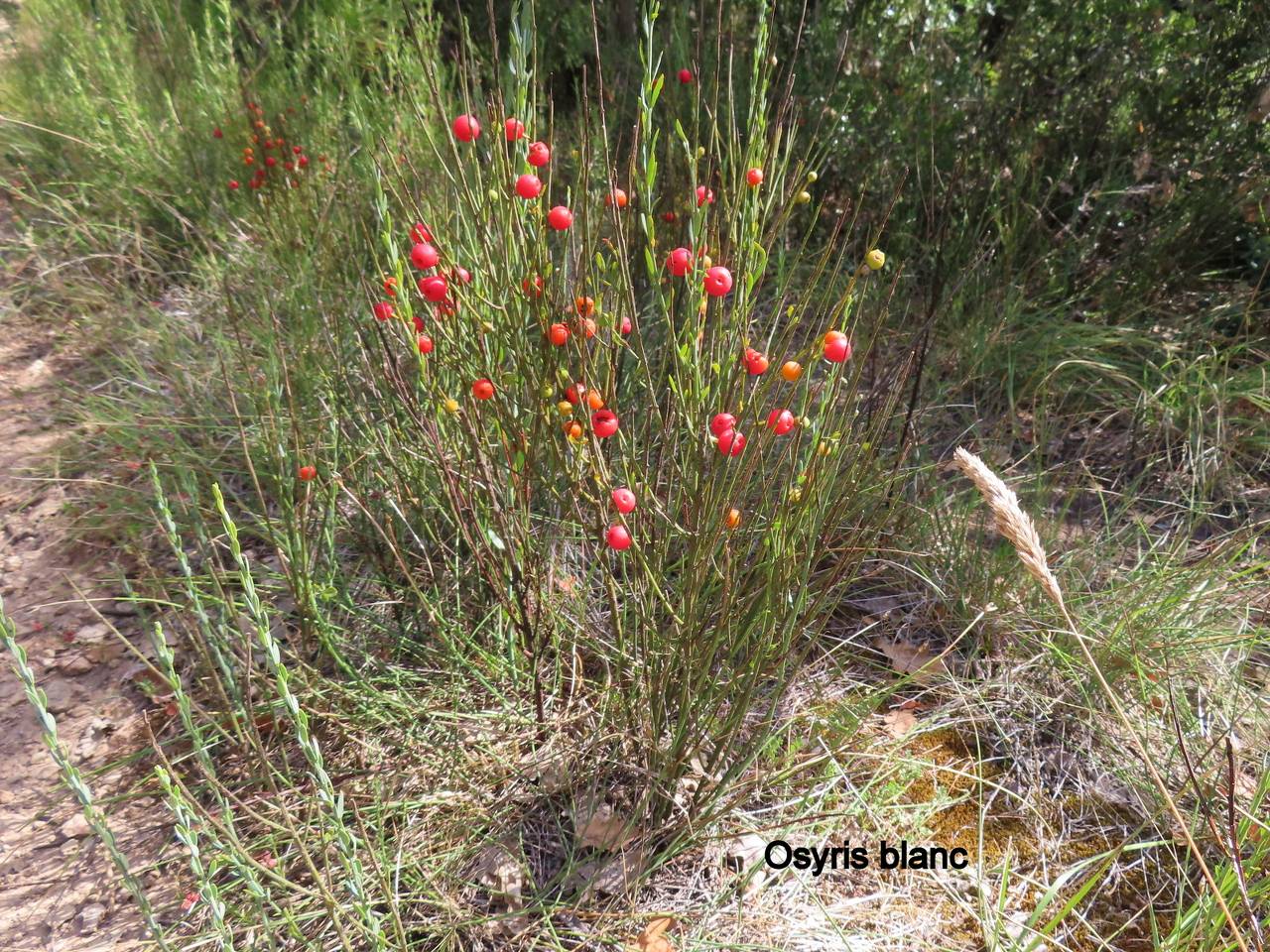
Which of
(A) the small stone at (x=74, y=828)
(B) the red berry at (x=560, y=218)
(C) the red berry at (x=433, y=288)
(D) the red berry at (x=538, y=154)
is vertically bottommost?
(A) the small stone at (x=74, y=828)

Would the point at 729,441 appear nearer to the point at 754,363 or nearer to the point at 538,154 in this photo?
the point at 754,363

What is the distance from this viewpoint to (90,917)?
147 cm

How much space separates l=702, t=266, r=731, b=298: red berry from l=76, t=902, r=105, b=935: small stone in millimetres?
1576

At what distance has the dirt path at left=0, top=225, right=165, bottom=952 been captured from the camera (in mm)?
1492

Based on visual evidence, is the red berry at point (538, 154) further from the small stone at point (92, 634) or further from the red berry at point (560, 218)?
the small stone at point (92, 634)

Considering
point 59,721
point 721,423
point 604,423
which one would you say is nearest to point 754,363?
point 721,423

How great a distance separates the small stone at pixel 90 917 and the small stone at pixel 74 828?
0.18m

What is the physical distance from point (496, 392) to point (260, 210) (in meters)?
2.17

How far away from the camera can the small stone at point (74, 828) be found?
1624mm

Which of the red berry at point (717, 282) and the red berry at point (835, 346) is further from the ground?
the red berry at point (717, 282)

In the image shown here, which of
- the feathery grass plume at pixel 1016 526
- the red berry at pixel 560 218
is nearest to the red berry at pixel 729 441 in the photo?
the feathery grass plume at pixel 1016 526

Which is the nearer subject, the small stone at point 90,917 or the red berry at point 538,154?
the red berry at point 538,154

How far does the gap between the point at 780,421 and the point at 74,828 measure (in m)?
1.65

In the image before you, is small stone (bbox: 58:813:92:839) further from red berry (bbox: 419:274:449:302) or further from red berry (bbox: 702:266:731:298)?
red berry (bbox: 702:266:731:298)
